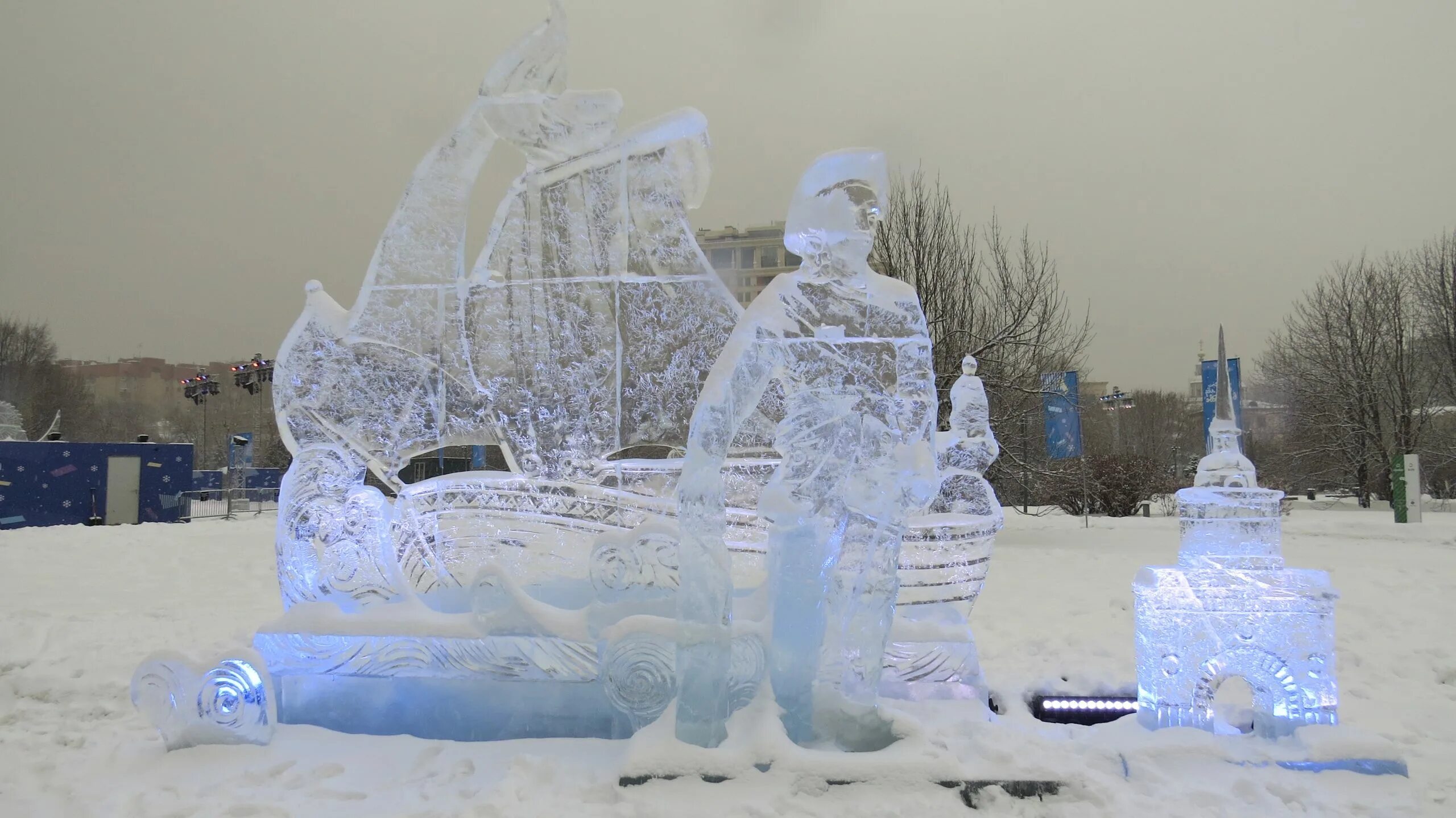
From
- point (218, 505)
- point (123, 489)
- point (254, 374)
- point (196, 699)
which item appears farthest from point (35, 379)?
point (196, 699)

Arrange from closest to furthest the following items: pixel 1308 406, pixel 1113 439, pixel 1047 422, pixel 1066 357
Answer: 1. pixel 1047 422
2. pixel 1066 357
3. pixel 1308 406
4. pixel 1113 439

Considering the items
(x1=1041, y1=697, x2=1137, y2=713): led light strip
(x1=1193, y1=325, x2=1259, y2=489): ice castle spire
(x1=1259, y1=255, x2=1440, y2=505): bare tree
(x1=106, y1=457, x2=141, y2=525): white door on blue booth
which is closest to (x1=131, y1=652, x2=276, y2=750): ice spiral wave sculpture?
(x1=1041, y1=697, x2=1137, y2=713): led light strip

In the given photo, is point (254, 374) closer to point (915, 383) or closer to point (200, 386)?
point (200, 386)

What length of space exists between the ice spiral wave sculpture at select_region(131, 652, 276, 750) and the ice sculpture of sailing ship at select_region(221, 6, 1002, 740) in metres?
0.24

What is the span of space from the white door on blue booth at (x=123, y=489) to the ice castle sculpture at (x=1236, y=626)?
47.5ft

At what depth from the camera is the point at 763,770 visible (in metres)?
2.66

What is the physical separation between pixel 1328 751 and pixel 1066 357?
9501 mm

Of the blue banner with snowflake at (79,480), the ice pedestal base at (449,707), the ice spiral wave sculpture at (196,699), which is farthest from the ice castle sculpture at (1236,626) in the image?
the blue banner with snowflake at (79,480)

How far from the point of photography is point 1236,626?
9.86 ft

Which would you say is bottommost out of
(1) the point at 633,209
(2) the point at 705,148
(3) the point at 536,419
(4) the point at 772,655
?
(4) the point at 772,655

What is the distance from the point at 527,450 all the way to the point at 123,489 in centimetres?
1248

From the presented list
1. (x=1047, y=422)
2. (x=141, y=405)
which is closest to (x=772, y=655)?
(x=1047, y=422)

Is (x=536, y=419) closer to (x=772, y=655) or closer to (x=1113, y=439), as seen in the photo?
(x=772, y=655)

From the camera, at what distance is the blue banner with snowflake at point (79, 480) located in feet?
39.6
